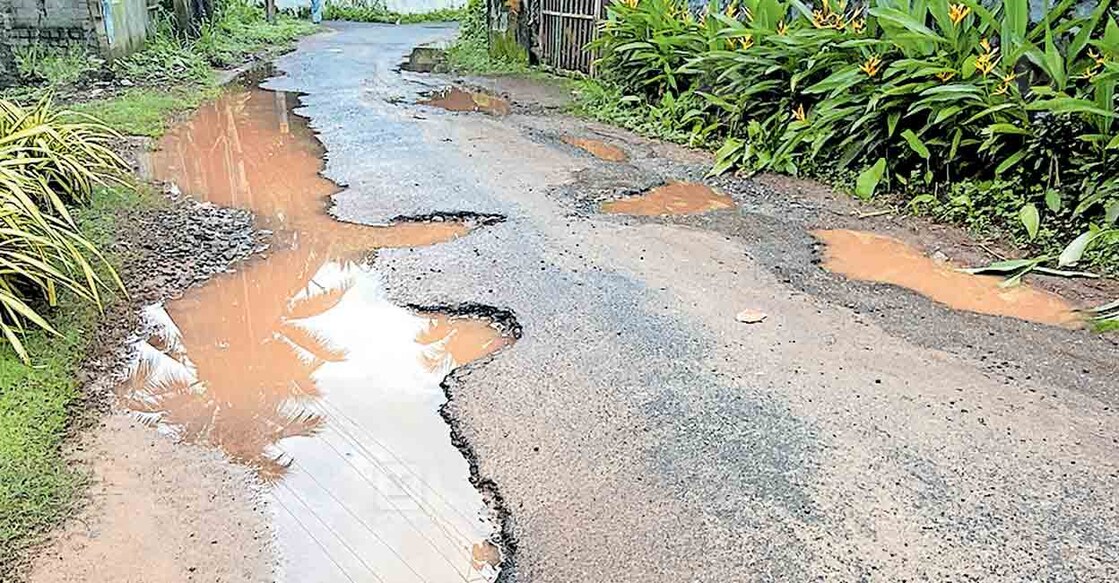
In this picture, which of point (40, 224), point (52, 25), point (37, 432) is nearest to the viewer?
point (37, 432)

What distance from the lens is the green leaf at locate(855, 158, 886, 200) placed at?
5.24 m

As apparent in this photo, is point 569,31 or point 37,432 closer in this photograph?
point 37,432

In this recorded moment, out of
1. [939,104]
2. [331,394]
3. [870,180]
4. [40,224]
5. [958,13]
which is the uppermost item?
[958,13]

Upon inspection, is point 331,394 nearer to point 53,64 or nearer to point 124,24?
point 53,64

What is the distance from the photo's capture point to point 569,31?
10.6 metres

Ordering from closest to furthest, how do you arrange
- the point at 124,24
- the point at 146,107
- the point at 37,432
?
the point at 37,432, the point at 146,107, the point at 124,24

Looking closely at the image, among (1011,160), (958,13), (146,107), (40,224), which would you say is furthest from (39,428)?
(146,107)

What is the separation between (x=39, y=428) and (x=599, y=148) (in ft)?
15.6

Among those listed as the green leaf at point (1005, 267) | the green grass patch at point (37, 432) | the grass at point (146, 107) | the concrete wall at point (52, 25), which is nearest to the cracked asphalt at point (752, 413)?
the green leaf at point (1005, 267)

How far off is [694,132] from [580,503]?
496 centimetres

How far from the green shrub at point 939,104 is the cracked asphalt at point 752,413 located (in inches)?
31.1

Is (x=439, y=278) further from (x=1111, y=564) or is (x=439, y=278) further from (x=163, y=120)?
(x=163, y=120)

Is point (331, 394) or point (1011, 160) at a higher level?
point (1011, 160)

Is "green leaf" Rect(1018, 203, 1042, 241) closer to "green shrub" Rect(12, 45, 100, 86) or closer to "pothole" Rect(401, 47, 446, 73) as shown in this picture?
"pothole" Rect(401, 47, 446, 73)
